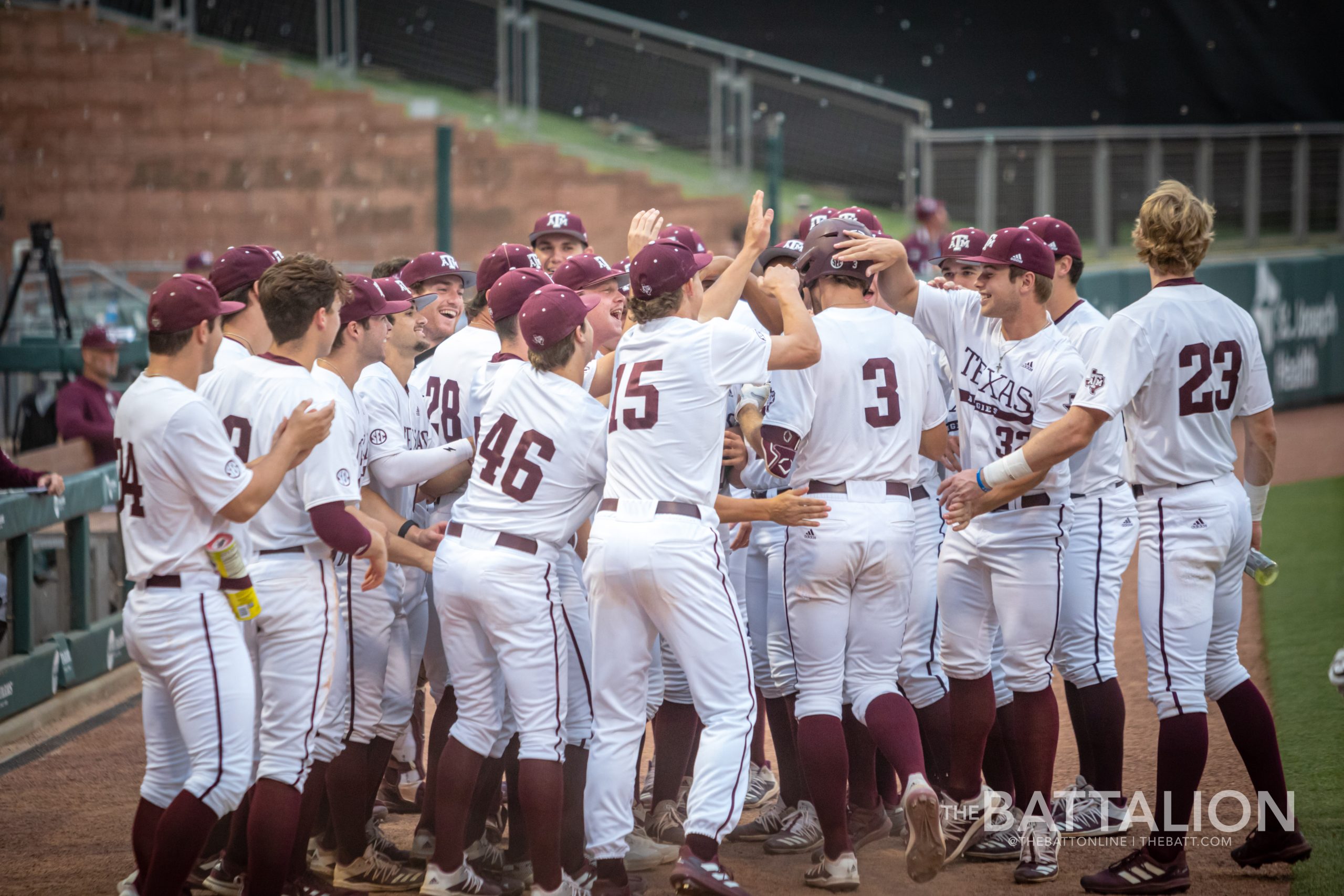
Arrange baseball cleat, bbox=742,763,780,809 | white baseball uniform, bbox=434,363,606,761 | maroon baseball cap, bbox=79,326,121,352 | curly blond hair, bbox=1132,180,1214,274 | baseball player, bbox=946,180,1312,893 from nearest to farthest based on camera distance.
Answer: white baseball uniform, bbox=434,363,606,761 → baseball player, bbox=946,180,1312,893 → curly blond hair, bbox=1132,180,1214,274 → baseball cleat, bbox=742,763,780,809 → maroon baseball cap, bbox=79,326,121,352

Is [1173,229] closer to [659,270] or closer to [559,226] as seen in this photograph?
[659,270]

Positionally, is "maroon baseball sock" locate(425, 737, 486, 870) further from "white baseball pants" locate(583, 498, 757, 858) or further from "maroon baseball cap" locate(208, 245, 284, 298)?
"maroon baseball cap" locate(208, 245, 284, 298)

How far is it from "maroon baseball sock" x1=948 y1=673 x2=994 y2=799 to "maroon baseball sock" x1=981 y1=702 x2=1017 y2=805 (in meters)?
0.16

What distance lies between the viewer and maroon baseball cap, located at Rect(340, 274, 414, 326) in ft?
13.4

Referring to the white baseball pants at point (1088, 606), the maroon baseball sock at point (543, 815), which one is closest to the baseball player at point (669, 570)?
the maroon baseball sock at point (543, 815)

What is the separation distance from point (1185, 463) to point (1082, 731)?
106 centimetres

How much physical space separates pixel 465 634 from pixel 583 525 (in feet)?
2.29

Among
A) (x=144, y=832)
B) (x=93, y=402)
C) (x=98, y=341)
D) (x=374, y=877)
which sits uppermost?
(x=98, y=341)

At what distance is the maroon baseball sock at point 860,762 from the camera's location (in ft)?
14.5

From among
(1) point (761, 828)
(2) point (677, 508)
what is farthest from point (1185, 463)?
(1) point (761, 828)

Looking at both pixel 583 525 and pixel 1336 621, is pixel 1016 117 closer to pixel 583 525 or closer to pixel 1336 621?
pixel 1336 621

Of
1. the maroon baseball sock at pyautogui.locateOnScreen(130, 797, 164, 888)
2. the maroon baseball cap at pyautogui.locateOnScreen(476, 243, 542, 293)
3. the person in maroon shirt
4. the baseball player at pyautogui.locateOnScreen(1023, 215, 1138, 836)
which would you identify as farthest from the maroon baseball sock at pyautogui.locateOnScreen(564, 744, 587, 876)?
the person in maroon shirt

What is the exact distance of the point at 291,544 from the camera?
3697 mm

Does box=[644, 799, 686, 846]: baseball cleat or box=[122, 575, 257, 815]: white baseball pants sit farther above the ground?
box=[122, 575, 257, 815]: white baseball pants
